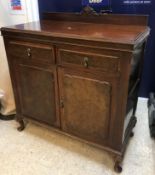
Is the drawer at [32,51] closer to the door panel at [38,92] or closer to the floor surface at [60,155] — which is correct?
the door panel at [38,92]

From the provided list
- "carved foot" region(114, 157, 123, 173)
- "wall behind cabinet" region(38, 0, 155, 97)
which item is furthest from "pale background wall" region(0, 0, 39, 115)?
"carved foot" region(114, 157, 123, 173)

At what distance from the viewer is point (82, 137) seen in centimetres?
140

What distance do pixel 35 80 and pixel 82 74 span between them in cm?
40

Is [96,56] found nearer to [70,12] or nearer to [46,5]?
[70,12]

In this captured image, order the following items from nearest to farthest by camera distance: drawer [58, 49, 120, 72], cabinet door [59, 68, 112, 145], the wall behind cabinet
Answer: drawer [58, 49, 120, 72], cabinet door [59, 68, 112, 145], the wall behind cabinet

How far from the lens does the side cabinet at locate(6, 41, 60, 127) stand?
1294 millimetres

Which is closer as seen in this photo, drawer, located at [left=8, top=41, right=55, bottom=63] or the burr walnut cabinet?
the burr walnut cabinet

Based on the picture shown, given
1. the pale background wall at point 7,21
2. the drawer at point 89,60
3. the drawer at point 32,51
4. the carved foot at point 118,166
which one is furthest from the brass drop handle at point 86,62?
the pale background wall at point 7,21

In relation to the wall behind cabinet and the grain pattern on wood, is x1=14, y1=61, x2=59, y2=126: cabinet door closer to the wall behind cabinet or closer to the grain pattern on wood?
the grain pattern on wood

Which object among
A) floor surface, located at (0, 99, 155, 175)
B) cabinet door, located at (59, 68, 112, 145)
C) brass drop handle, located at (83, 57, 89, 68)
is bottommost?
floor surface, located at (0, 99, 155, 175)

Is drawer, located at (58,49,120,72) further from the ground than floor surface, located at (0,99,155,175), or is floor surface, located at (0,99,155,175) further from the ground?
drawer, located at (58,49,120,72)

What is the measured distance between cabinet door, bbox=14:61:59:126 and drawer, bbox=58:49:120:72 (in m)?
0.13

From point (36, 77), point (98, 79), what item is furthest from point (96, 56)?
point (36, 77)

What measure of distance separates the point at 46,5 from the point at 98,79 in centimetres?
108
